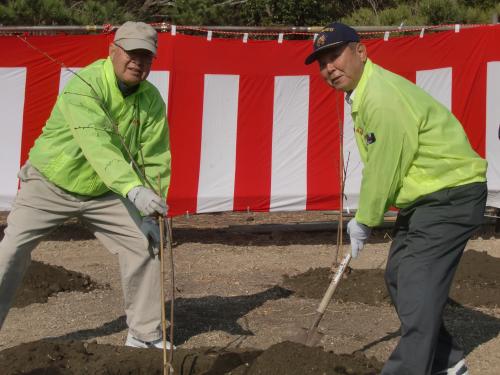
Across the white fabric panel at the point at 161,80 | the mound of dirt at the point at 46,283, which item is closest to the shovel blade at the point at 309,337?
the mound of dirt at the point at 46,283

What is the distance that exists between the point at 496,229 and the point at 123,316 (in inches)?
183

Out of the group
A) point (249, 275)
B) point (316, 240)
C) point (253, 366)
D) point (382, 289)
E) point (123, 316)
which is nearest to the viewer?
point (253, 366)

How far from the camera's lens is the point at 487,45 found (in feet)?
28.6

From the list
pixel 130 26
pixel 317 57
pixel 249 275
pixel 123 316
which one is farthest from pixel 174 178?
pixel 317 57

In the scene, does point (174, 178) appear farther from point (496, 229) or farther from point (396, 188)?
point (396, 188)

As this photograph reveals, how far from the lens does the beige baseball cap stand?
4.76 meters

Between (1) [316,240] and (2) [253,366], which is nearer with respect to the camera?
(2) [253,366]

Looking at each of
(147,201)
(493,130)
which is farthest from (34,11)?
(147,201)

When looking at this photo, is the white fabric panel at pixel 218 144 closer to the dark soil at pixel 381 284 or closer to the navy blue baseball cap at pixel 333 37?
the dark soil at pixel 381 284

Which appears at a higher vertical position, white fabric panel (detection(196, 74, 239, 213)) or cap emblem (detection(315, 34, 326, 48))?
cap emblem (detection(315, 34, 326, 48))

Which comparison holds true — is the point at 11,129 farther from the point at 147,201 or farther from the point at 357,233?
the point at 357,233

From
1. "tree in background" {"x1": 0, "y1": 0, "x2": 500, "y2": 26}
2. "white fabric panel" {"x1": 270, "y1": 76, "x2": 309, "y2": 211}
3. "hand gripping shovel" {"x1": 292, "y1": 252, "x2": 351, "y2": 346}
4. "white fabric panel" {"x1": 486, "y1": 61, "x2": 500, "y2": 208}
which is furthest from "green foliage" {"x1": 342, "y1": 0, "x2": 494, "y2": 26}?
"hand gripping shovel" {"x1": 292, "y1": 252, "x2": 351, "y2": 346}

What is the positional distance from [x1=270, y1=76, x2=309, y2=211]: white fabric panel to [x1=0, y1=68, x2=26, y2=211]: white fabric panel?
2.40 m

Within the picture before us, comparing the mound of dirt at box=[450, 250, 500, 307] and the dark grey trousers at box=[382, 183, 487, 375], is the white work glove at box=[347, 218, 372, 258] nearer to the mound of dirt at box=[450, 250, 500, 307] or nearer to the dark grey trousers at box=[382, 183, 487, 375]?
the dark grey trousers at box=[382, 183, 487, 375]
